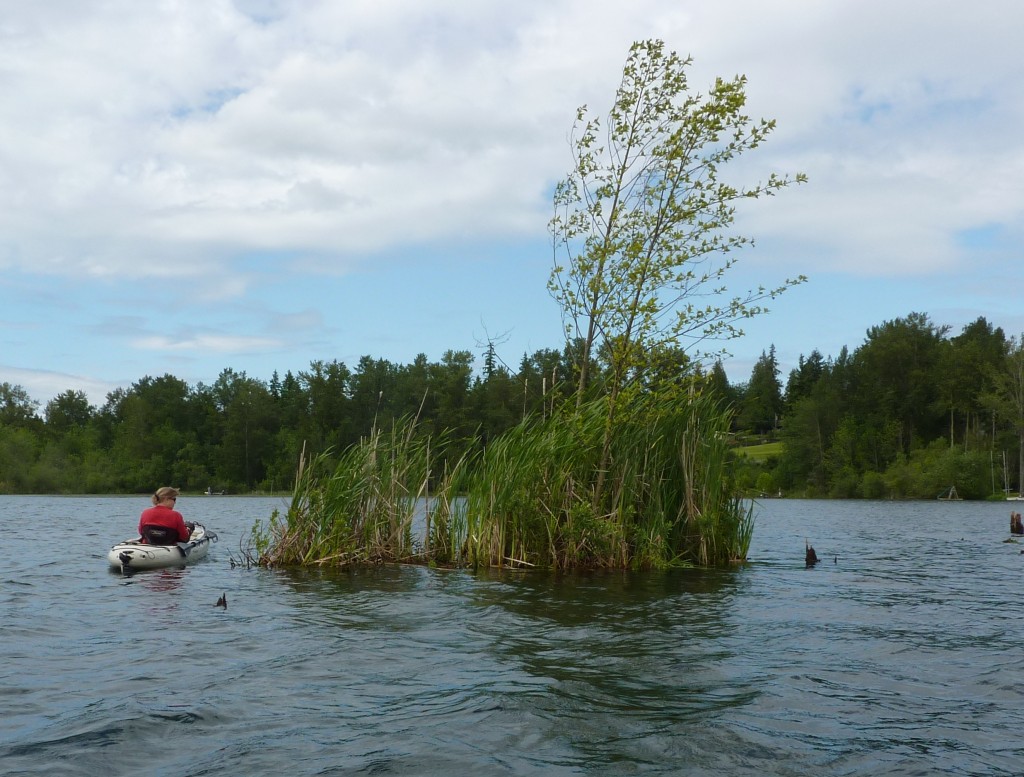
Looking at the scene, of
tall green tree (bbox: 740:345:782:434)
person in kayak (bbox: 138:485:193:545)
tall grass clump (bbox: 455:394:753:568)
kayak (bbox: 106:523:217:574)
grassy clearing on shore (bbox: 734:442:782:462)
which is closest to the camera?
tall grass clump (bbox: 455:394:753:568)

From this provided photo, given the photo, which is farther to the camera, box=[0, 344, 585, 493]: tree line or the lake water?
box=[0, 344, 585, 493]: tree line

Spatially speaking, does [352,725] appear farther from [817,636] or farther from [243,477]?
[243,477]

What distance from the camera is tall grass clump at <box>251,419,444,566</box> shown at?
17688 millimetres

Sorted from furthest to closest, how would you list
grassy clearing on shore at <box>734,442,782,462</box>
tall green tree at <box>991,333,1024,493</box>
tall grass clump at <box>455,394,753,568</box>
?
1. grassy clearing on shore at <box>734,442,782,462</box>
2. tall green tree at <box>991,333,1024,493</box>
3. tall grass clump at <box>455,394,753,568</box>

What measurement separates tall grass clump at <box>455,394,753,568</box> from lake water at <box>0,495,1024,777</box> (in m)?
0.58

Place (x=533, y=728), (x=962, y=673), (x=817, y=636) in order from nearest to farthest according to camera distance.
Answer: (x=533, y=728) → (x=962, y=673) → (x=817, y=636)

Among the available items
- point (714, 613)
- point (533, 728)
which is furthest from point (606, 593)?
point (533, 728)

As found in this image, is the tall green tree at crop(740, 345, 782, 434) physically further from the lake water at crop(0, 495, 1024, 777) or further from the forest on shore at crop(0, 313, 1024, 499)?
the lake water at crop(0, 495, 1024, 777)

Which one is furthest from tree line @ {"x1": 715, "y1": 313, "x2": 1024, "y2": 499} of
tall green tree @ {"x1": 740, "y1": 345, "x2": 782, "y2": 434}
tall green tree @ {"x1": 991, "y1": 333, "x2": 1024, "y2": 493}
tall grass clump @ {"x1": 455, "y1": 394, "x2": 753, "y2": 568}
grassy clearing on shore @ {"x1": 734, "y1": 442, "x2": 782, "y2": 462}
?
tall grass clump @ {"x1": 455, "y1": 394, "x2": 753, "y2": 568}

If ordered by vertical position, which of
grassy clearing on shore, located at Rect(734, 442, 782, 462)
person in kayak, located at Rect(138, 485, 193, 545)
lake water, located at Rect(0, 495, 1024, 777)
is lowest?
lake water, located at Rect(0, 495, 1024, 777)

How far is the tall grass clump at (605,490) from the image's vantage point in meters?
17.1

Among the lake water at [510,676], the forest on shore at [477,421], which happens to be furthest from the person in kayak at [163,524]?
the forest on shore at [477,421]

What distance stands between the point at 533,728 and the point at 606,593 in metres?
7.65

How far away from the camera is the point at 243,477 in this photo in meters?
114
